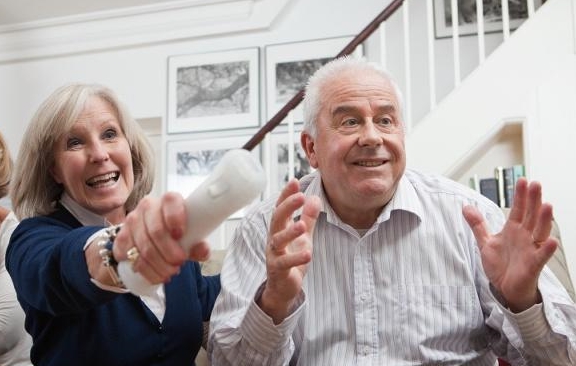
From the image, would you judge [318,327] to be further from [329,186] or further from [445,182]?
[445,182]

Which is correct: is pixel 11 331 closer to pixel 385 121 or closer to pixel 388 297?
pixel 388 297

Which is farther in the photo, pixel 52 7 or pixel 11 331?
pixel 52 7

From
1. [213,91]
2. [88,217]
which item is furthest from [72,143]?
[213,91]

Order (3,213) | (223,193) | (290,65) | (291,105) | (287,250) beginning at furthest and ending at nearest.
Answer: (290,65), (291,105), (3,213), (287,250), (223,193)

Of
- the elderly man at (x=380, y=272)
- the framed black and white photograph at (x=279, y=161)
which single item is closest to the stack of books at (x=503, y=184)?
the framed black and white photograph at (x=279, y=161)

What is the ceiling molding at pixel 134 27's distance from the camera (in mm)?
4254

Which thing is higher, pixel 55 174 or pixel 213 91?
pixel 213 91

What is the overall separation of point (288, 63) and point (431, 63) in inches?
51.1

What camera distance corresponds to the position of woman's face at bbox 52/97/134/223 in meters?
1.16

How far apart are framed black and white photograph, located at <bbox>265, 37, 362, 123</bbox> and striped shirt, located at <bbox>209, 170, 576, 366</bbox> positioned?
9.21 feet

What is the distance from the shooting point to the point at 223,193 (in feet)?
1.88

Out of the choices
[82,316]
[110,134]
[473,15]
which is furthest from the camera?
[473,15]

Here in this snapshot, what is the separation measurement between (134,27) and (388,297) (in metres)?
3.80

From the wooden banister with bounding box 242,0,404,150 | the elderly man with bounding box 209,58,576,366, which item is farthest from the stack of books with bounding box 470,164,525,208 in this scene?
the elderly man with bounding box 209,58,576,366
